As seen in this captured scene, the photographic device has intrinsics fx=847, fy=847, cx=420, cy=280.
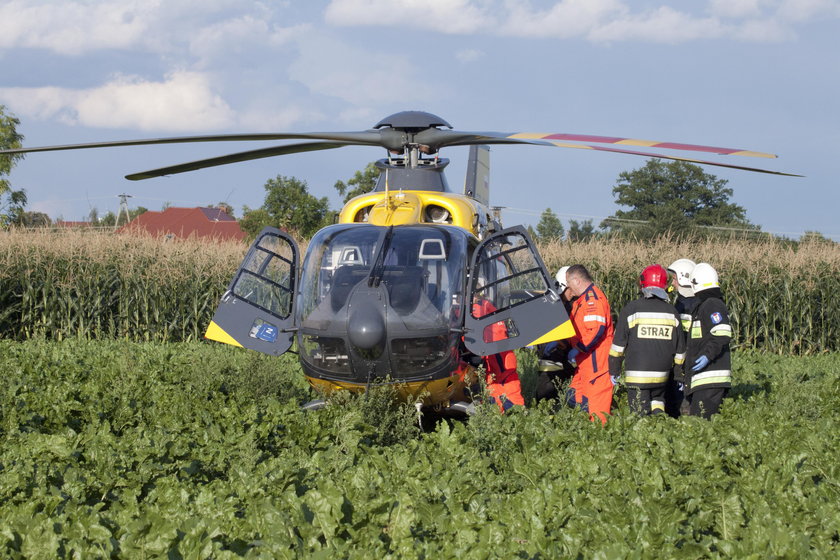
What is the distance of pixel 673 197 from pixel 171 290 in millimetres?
35070

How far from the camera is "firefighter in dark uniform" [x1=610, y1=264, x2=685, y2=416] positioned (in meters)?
8.27

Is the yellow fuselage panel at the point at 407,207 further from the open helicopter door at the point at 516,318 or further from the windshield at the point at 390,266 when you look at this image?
the open helicopter door at the point at 516,318

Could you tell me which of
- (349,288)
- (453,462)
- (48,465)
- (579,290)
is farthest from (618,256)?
Result: (48,465)

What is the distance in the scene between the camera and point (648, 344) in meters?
8.26

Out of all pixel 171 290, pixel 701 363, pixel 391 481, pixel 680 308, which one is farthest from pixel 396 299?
pixel 171 290

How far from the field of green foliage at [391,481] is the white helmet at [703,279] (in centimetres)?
117

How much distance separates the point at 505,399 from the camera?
8.43 meters

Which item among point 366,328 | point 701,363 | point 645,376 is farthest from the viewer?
point 645,376

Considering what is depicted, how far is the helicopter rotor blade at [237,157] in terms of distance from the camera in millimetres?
9508

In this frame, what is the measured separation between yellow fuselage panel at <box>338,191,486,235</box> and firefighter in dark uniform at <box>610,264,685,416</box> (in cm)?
198

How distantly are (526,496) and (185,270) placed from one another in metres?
13.1

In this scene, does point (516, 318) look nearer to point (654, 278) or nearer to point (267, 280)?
point (654, 278)

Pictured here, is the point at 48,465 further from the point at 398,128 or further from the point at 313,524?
the point at 398,128

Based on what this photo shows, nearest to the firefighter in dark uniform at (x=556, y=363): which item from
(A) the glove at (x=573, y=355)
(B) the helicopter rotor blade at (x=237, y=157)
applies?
(A) the glove at (x=573, y=355)
